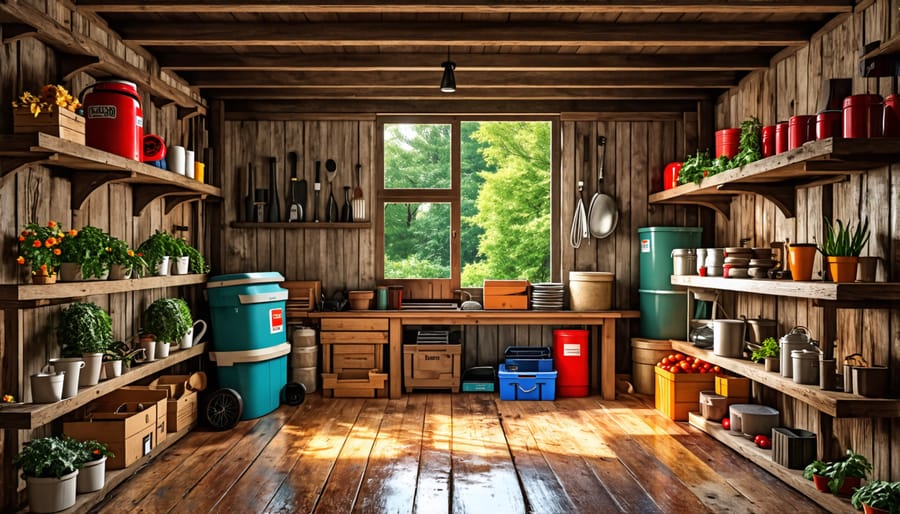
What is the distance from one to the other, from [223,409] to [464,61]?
3.33 metres

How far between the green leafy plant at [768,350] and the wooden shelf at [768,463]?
570mm

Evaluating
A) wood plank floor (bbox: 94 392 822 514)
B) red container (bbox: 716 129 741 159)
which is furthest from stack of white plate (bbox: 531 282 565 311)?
red container (bbox: 716 129 741 159)

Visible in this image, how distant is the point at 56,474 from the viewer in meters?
3.19

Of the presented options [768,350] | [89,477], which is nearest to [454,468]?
[89,477]

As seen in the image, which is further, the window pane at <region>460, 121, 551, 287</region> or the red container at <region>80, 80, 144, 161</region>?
the window pane at <region>460, 121, 551, 287</region>

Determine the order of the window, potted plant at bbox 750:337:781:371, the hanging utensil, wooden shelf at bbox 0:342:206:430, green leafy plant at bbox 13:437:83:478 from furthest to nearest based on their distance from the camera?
1. the window
2. the hanging utensil
3. potted plant at bbox 750:337:781:371
4. green leafy plant at bbox 13:437:83:478
5. wooden shelf at bbox 0:342:206:430

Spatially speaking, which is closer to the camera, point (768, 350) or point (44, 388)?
point (44, 388)

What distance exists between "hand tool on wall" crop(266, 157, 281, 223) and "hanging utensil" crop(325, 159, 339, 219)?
1.56 feet

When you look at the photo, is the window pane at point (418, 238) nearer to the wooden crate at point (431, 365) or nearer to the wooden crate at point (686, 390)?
the wooden crate at point (431, 365)

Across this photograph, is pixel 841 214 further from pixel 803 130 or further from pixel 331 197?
pixel 331 197

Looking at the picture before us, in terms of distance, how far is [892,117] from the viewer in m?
3.28

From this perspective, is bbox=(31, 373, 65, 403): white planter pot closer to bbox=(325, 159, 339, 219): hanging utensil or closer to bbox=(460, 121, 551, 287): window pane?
bbox=(325, 159, 339, 219): hanging utensil

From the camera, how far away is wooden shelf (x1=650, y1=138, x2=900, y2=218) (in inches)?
130

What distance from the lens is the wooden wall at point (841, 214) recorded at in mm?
3559
